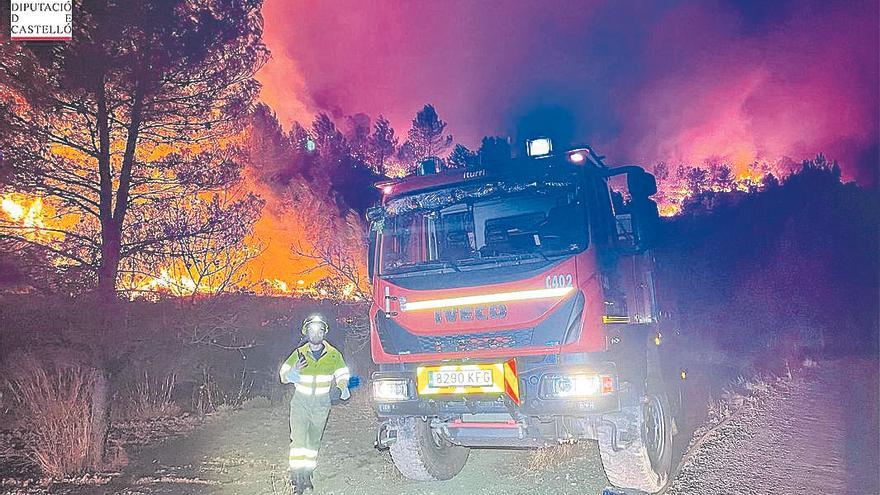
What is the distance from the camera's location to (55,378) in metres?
7.93

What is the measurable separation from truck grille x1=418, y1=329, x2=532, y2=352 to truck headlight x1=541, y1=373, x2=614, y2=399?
35 centimetres

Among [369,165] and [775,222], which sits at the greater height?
[369,165]

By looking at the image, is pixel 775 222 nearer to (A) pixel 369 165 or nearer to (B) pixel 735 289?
(B) pixel 735 289

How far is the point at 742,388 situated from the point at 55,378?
1034 centimetres

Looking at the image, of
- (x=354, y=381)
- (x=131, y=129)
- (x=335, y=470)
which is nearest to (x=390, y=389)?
(x=354, y=381)

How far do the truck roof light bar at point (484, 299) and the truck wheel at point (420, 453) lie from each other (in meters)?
1.11

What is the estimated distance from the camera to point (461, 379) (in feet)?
14.5

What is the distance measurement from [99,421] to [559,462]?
517 cm

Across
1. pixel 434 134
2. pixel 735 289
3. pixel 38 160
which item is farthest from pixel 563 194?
pixel 434 134

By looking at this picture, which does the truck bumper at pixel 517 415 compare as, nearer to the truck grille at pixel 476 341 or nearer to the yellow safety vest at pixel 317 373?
the truck grille at pixel 476 341

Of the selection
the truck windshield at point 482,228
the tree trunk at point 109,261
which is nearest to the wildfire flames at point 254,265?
the tree trunk at point 109,261

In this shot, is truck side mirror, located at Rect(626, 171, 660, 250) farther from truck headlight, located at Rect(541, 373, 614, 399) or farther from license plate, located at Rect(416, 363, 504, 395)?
license plate, located at Rect(416, 363, 504, 395)

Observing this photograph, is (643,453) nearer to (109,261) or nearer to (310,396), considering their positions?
(310,396)

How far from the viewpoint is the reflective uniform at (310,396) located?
17.6ft
